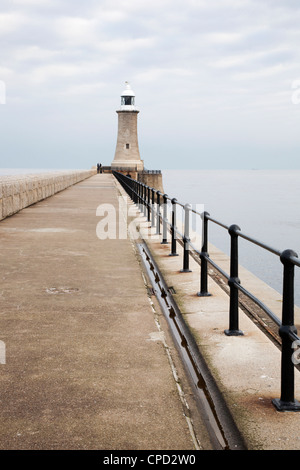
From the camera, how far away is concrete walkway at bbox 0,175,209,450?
2996 mm

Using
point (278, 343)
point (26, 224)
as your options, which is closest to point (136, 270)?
point (278, 343)

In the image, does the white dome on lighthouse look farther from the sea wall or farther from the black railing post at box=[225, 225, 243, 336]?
the black railing post at box=[225, 225, 243, 336]

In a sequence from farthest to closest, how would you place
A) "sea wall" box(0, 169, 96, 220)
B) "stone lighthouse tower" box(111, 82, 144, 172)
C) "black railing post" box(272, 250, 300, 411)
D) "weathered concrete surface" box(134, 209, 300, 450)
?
"stone lighthouse tower" box(111, 82, 144, 172), "sea wall" box(0, 169, 96, 220), "black railing post" box(272, 250, 300, 411), "weathered concrete surface" box(134, 209, 300, 450)

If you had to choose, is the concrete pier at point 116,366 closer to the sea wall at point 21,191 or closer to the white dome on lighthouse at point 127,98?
the sea wall at point 21,191

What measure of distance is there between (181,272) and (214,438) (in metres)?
4.62

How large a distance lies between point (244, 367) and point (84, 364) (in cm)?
119

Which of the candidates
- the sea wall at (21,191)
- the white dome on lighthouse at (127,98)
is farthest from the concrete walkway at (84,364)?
the white dome on lighthouse at (127,98)

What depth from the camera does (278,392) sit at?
3.52 meters

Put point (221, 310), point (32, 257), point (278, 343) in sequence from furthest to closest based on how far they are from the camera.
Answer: point (32, 257) → point (221, 310) → point (278, 343)

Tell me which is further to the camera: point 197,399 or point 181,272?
point 181,272

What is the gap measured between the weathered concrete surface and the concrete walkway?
32 cm

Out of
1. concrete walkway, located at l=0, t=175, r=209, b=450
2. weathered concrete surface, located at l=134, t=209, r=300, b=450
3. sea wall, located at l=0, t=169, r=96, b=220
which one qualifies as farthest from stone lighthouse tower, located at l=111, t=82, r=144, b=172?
weathered concrete surface, located at l=134, t=209, r=300, b=450
